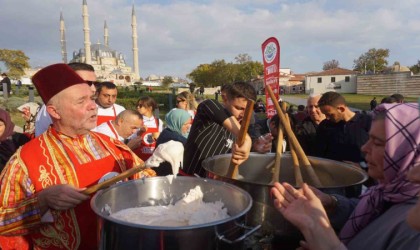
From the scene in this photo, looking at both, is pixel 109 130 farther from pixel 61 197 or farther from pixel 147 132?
pixel 61 197

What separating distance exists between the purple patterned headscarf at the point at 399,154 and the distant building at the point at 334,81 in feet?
176

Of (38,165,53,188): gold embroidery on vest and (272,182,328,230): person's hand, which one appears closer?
(272,182,328,230): person's hand

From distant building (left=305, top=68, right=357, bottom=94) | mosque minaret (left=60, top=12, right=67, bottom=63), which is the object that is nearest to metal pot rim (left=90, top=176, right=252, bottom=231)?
distant building (left=305, top=68, right=357, bottom=94)

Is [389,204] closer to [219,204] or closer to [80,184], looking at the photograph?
[219,204]

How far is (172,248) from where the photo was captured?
993 mm

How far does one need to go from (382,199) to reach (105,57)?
96183 millimetres

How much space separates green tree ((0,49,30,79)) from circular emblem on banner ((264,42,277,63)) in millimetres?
45847

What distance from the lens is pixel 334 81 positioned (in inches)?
2167

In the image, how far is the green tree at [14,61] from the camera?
1661 inches

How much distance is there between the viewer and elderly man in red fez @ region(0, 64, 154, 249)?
63.6 inches

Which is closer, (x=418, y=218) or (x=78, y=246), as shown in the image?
(x=418, y=218)

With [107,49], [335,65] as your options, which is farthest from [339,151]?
[107,49]

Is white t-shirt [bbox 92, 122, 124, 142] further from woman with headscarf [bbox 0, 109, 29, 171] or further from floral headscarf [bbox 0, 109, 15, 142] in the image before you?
floral headscarf [bbox 0, 109, 15, 142]

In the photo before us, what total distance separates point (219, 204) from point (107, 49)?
10003cm
